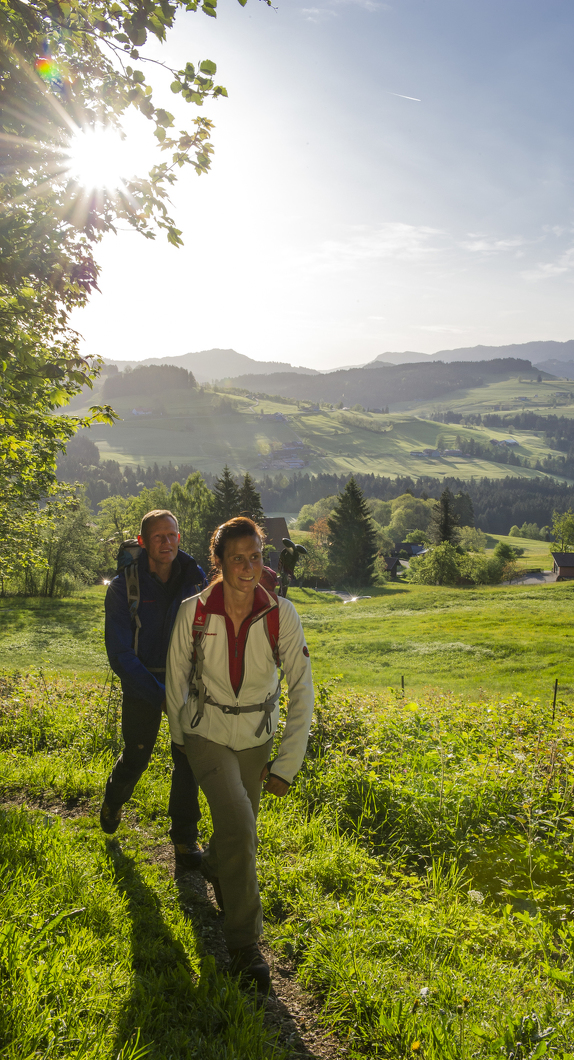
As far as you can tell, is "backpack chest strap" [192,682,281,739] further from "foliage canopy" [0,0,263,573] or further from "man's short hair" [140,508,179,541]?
"foliage canopy" [0,0,263,573]

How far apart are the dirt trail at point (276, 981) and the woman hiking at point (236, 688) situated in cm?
38

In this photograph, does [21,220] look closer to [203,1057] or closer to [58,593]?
[203,1057]

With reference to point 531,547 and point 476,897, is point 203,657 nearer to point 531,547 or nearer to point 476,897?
point 476,897

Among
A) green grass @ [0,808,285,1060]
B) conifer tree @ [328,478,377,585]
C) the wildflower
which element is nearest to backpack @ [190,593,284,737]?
green grass @ [0,808,285,1060]

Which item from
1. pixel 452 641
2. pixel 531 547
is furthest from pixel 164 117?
pixel 531 547

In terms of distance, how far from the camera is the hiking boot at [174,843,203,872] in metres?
4.16

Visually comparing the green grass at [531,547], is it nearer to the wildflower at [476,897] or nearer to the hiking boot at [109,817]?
the wildflower at [476,897]

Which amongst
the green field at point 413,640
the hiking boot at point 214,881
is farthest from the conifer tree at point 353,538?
the hiking boot at point 214,881

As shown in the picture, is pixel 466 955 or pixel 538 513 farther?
pixel 538 513

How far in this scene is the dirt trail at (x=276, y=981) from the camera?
2717 mm

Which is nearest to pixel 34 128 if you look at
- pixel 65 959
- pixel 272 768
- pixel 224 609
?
pixel 224 609

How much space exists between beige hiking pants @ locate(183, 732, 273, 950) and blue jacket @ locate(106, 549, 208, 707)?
838 mm

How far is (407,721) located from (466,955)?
3.79 metres

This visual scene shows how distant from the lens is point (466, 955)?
10.5 feet
